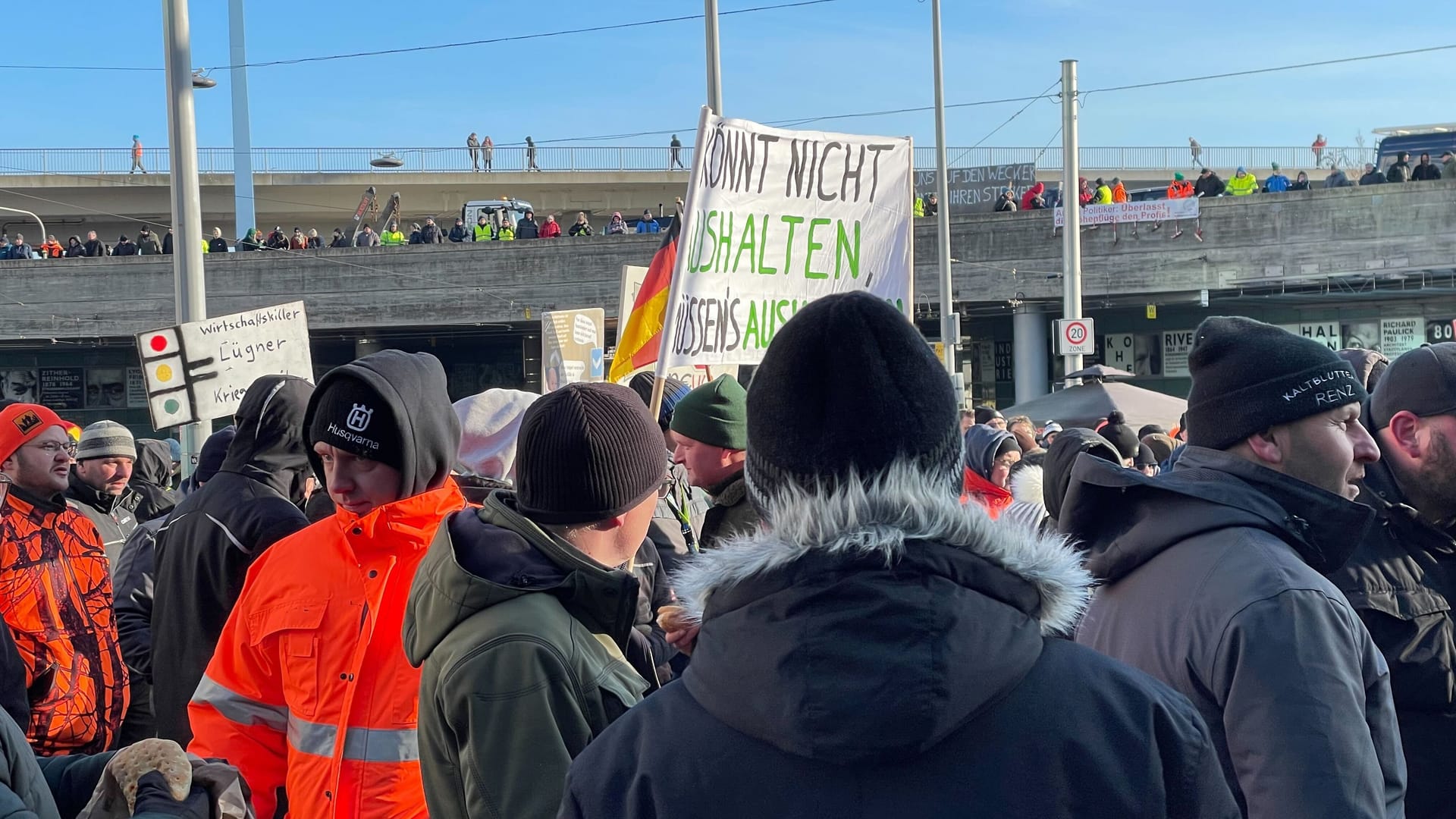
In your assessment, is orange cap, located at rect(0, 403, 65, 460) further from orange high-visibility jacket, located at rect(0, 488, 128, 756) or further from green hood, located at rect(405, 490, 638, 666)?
green hood, located at rect(405, 490, 638, 666)

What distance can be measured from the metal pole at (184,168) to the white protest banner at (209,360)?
0.76 metres

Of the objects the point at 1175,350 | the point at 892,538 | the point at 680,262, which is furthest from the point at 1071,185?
the point at 892,538

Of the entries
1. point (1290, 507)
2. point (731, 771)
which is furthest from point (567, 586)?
point (1290, 507)

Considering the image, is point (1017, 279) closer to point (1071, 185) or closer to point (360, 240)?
point (1071, 185)

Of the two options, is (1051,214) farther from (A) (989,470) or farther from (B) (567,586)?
(B) (567,586)

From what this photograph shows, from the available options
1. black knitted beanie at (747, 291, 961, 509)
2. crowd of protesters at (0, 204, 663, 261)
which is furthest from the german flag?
crowd of protesters at (0, 204, 663, 261)

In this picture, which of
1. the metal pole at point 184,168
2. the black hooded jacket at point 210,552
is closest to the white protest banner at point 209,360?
the metal pole at point 184,168

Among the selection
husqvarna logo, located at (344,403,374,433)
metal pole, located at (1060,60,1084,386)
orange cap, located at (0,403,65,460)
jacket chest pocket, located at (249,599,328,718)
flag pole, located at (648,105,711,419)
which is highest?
metal pole, located at (1060,60,1084,386)

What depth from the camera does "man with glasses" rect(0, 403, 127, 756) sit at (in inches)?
178

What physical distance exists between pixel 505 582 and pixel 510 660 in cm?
16

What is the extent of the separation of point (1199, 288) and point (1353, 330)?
495cm

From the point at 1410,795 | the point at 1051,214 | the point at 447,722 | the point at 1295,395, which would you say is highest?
the point at 1051,214

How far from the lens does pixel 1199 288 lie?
102ft

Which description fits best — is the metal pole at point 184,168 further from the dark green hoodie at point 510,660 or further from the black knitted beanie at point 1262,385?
the black knitted beanie at point 1262,385
